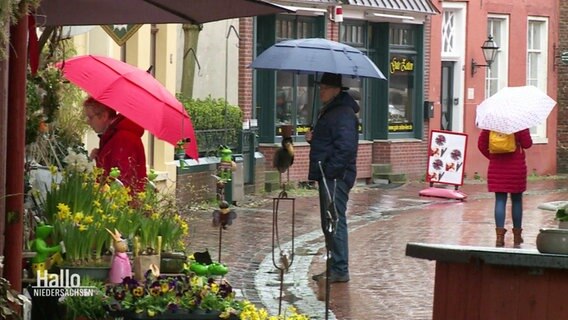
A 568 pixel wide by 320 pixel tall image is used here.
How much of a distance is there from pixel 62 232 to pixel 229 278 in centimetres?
583

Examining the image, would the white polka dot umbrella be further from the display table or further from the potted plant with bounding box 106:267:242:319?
the potted plant with bounding box 106:267:242:319

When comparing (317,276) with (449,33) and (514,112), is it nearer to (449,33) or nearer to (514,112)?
(514,112)

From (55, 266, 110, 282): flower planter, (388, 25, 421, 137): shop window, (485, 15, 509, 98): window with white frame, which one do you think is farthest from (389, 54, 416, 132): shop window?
(55, 266, 110, 282): flower planter

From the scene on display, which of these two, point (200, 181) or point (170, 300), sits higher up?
point (200, 181)

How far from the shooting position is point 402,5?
27359mm

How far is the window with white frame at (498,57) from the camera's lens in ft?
103

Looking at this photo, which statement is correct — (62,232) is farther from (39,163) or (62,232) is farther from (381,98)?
(381,98)

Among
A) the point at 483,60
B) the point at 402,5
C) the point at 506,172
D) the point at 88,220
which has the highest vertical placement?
the point at 402,5

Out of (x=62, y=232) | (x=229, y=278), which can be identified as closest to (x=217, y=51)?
(x=229, y=278)

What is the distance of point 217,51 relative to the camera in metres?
22.8

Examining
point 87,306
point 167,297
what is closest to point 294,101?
point 87,306

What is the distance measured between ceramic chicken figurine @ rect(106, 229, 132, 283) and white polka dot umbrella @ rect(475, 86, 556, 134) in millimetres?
8881

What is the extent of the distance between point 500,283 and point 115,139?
3.61 meters

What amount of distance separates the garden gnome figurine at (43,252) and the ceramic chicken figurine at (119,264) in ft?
0.91
